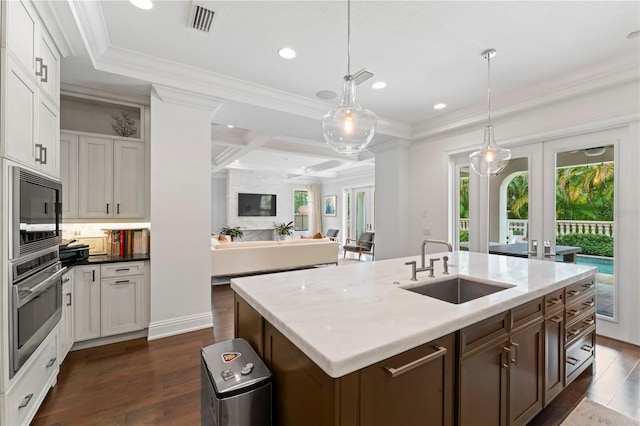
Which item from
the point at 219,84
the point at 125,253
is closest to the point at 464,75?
the point at 219,84

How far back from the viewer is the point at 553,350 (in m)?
1.89

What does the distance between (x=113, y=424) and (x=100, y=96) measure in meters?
3.16

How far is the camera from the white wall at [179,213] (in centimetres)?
312

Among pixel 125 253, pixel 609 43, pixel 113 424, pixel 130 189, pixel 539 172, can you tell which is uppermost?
pixel 609 43

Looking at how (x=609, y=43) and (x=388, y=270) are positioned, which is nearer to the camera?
(x=388, y=270)

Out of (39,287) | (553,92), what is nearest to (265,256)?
(39,287)

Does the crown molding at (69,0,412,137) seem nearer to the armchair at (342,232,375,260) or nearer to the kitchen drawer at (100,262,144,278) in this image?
the kitchen drawer at (100,262,144,278)

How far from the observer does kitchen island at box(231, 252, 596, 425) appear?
102cm

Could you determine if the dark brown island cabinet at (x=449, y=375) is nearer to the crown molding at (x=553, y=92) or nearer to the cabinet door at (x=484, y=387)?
the cabinet door at (x=484, y=387)

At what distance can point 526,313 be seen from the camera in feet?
5.51

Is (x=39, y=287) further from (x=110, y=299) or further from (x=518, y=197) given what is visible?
(x=518, y=197)

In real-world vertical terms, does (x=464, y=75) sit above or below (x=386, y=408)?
above

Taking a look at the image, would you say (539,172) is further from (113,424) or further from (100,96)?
(100,96)

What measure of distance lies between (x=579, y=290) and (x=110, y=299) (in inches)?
162
